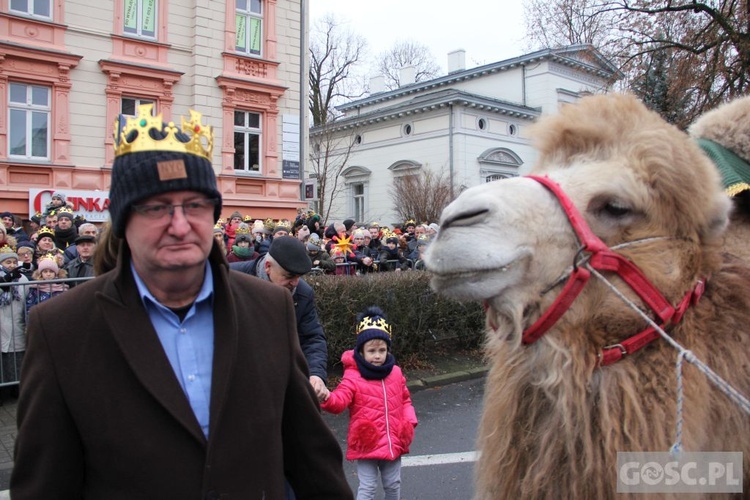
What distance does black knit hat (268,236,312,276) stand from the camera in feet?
13.9

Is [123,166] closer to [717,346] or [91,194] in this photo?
[717,346]

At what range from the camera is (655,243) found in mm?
2090

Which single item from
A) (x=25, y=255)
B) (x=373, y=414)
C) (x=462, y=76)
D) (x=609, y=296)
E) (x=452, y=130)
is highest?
(x=462, y=76)

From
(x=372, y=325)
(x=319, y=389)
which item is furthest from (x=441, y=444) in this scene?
(x=319, y=389)

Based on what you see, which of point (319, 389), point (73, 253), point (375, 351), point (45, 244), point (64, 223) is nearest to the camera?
point (319, 389)

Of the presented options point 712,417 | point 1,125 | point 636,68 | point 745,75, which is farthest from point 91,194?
point 712,417

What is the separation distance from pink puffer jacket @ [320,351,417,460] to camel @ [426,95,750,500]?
86.5 inches

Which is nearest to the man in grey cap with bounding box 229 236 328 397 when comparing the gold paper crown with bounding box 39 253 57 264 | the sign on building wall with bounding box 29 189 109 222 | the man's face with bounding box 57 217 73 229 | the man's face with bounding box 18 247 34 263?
the gold paper crown with bounding box 39 253 57 264

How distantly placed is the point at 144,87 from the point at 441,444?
15791mm

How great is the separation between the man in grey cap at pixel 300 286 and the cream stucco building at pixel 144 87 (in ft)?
46.4

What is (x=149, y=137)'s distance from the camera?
1.81m

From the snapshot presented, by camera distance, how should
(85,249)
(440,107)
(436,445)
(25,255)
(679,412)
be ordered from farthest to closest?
(440,107) → (25,255) → (85,249) → (436,445) → (679,412)

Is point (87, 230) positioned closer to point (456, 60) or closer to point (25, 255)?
point (25, 255)

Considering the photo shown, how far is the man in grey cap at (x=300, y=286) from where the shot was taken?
4258 millimetres
